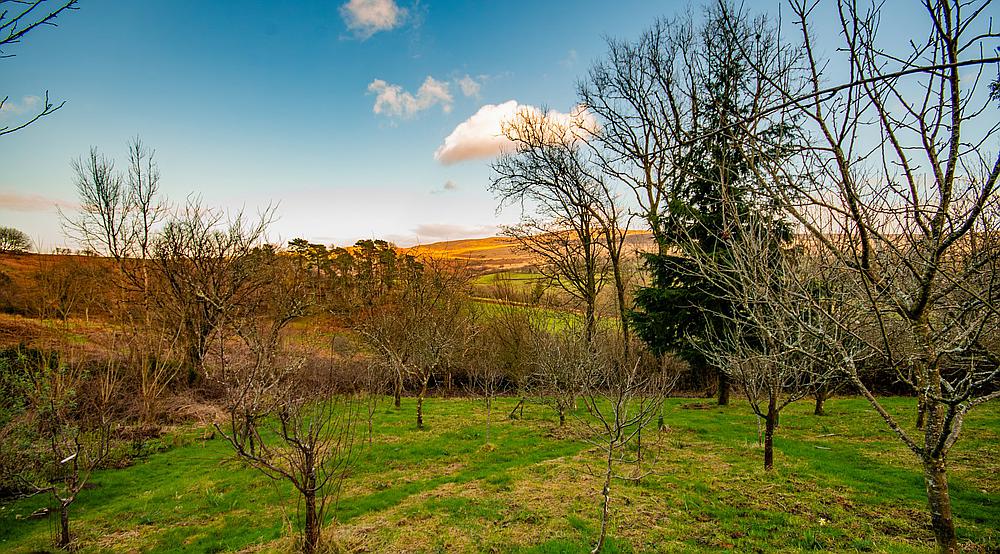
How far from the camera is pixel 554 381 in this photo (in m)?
11.9

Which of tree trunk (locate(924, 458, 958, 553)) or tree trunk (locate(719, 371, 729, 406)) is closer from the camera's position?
tree trunk (locate(924, 458, 958, 553))

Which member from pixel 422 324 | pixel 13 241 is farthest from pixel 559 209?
pixel 13 241

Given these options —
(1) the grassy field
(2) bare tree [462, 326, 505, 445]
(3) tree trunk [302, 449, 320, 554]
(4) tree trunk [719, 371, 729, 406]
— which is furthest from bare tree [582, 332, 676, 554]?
(2) bare tree [462, 326, 505, 445]

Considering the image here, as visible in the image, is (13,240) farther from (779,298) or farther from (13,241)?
(779,298)

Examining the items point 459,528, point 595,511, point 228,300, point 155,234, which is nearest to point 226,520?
point 459,528

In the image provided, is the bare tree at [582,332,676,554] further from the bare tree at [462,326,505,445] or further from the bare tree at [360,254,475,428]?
the bare tree at [360,254,475,428]

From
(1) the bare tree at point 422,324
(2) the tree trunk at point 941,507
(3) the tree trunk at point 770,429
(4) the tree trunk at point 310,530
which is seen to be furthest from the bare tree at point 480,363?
(2) the tree trunk at point 941,507

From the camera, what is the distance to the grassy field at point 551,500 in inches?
225

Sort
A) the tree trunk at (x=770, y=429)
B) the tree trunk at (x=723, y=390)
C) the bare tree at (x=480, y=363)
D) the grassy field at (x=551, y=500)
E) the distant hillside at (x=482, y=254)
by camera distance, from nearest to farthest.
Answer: the grassy field at (x=551, y=500), the tree trunk at (x=770, y=429), the tree trunk at (x=723, y=390), the bare tree at (x=480, y=363), the distant hillside at (x=482, y=254)

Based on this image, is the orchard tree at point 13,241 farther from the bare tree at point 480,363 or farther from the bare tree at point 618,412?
the bare tree at point 618,412

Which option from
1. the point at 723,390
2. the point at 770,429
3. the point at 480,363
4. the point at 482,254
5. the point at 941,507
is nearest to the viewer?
the point at 941,507

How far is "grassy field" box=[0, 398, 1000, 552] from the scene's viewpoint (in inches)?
225

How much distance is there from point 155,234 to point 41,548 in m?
14.8

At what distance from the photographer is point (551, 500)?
7.15m
